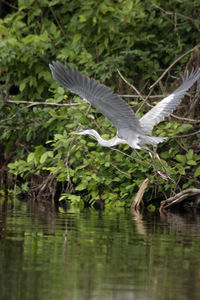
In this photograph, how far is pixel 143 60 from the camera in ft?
42.6

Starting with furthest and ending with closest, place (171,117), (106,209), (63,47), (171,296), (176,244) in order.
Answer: (63,47), (171,117), (106,209), (176,244), (171,296)

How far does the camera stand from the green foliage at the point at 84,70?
36.4 feet

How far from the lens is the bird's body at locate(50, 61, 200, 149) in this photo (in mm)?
7828

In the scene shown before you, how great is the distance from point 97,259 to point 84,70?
7.58 metres

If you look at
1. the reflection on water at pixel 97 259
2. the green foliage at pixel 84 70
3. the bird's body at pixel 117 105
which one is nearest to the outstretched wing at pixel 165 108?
the bird's body at pixel 117 105

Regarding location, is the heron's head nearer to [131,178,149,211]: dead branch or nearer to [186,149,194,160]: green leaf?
[131,178,149,211]: dead branch

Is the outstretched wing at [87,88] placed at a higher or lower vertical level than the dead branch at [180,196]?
higher

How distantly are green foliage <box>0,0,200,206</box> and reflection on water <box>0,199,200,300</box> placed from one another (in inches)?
103

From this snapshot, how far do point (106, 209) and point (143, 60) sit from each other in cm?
384

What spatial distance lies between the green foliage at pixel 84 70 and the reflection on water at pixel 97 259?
262 cm

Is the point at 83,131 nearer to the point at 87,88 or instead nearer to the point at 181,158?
the point at 181,158

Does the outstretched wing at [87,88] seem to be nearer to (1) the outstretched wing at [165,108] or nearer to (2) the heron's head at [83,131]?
(1) the outstretched wing at [165,108]

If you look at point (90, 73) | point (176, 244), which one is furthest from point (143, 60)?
point (176, 244)

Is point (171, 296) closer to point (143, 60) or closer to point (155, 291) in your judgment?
point (155, 291)
